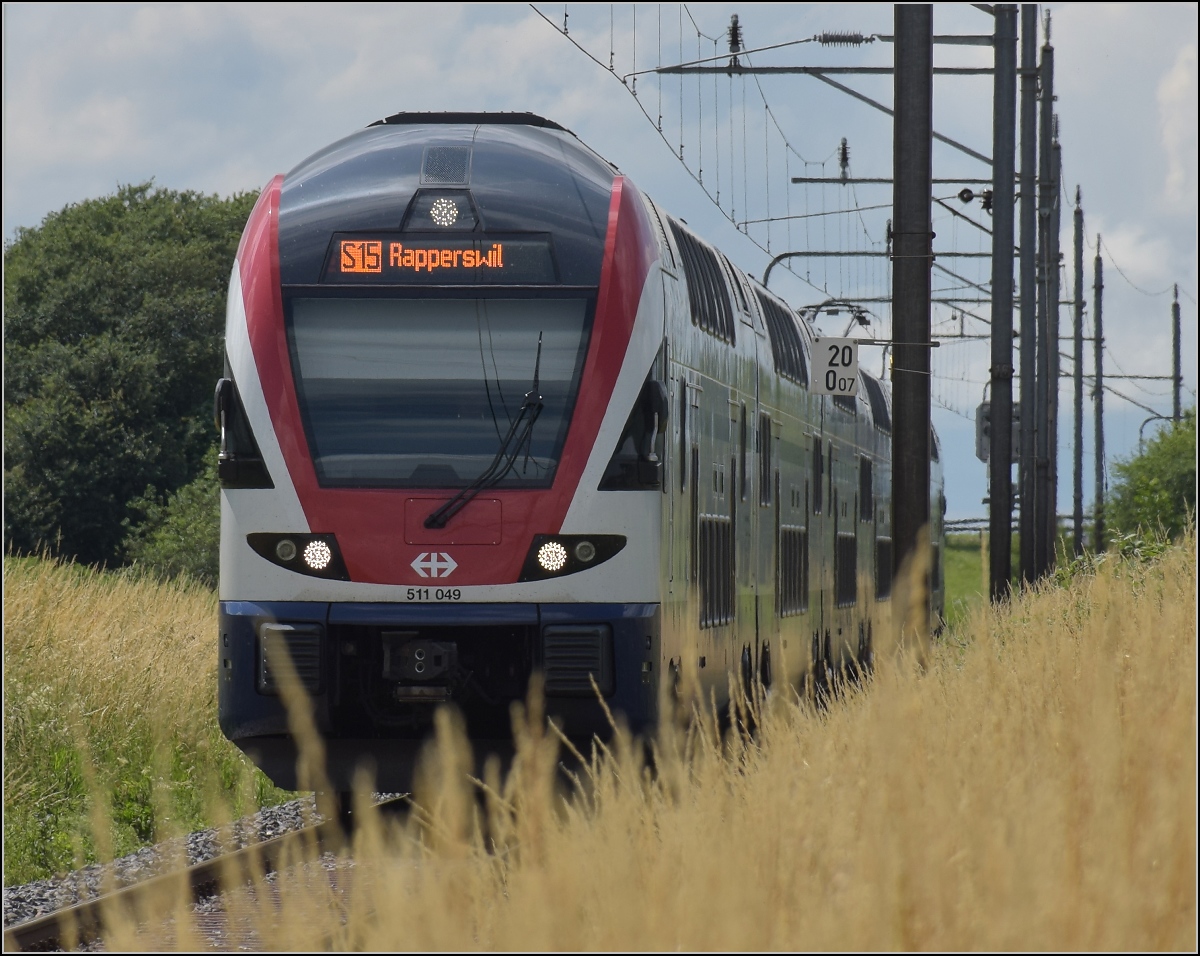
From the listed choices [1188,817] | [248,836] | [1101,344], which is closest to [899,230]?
[248,836]

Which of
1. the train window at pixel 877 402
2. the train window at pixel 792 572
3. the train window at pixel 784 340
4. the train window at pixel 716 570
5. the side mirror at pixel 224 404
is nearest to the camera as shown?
the side mirror at pixel 224 404

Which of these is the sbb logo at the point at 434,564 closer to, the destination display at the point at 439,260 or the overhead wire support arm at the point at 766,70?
the destination display at the point at 439,260

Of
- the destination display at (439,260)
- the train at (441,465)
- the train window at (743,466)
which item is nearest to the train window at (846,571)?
the train window at (743,466)

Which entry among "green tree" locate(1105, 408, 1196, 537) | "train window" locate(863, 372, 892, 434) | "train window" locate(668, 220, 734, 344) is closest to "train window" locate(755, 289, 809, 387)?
"train window" locate(668, 220, 734, 344)

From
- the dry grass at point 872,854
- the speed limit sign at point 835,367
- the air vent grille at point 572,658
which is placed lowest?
the dry grass at point 872,854

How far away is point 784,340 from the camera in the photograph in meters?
16.7

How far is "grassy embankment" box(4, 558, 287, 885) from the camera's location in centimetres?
1059

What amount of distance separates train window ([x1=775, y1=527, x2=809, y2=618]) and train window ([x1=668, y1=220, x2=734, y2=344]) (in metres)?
2.64

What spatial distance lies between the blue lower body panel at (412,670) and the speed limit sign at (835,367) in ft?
18.6

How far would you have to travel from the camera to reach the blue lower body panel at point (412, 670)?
970 centimetres

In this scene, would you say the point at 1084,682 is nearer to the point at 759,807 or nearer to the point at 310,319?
the point at 759,807

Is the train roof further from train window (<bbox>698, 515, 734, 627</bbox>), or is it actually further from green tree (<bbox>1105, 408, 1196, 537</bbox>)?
green tree (<bbox>1105, 408, 1196, 537</bbox>)

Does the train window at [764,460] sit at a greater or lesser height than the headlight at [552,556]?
greater

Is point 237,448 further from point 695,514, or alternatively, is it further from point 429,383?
point 695,514
